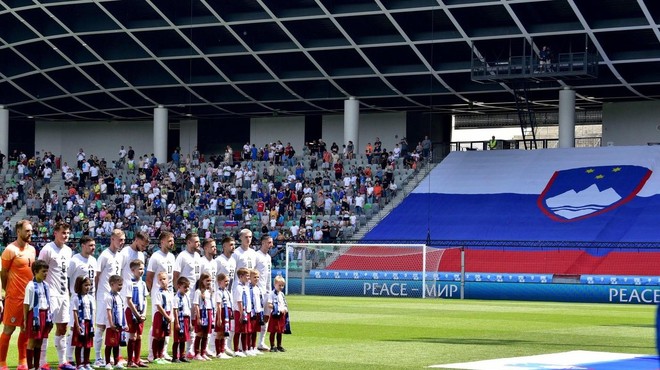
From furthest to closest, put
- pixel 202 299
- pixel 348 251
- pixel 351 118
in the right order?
1. pixel 351 118
2. pixel 348 251
3. pixel 202 299

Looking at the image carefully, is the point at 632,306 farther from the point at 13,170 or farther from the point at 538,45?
the point at 13,170

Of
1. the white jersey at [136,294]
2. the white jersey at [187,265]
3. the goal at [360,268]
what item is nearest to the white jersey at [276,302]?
the white jersey at [187,265]

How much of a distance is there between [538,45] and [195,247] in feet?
124

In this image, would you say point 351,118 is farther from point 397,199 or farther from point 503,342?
point 503,342

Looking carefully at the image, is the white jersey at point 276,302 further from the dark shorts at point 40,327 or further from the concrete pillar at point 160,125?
the concrete pillar at point 160,125

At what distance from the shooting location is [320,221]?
49.7 meters

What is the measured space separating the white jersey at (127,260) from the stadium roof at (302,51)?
116 ft

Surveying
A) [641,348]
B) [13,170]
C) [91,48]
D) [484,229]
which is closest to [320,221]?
[484,229]

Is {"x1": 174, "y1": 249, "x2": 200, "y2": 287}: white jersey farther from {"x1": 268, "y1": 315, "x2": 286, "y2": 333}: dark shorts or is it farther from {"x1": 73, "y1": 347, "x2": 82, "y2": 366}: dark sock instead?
{"x1": 73, "y1": 347, "x2": 82, "y2": 366}: dark sock

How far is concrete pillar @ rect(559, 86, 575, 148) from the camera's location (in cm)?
5562

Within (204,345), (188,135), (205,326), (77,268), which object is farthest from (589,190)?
(77,268)

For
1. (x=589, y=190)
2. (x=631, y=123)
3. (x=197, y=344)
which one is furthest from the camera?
(x=631, y=123)

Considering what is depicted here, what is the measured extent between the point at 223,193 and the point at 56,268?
39.5 meters

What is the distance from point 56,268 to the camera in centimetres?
1520
